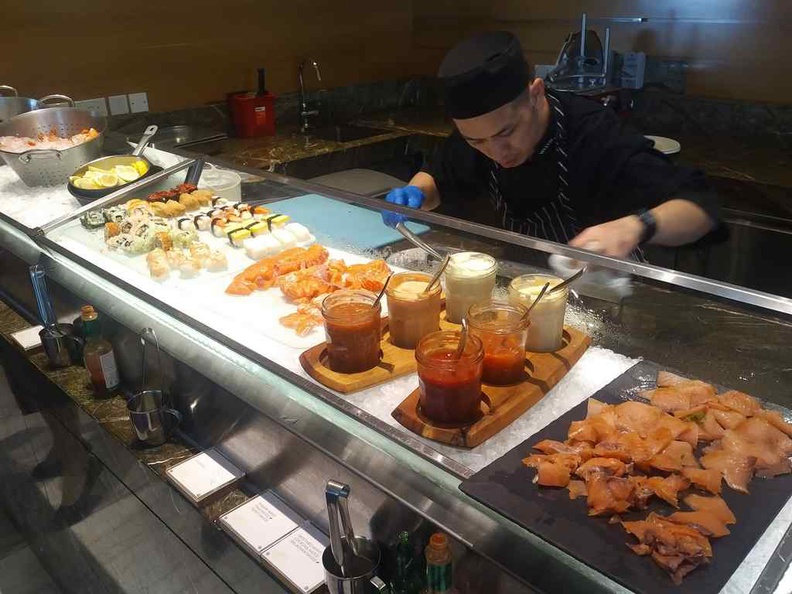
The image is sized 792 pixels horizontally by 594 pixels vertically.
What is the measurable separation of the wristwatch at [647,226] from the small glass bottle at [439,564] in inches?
43.9

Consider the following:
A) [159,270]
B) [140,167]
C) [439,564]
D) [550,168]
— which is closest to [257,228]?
[159,270]

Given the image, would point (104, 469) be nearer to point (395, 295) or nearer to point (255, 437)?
point (255, 437)

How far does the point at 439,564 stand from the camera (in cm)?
118

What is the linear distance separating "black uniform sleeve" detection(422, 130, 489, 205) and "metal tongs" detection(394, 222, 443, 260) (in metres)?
1.00

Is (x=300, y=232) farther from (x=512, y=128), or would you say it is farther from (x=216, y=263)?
(x=512, y=128)

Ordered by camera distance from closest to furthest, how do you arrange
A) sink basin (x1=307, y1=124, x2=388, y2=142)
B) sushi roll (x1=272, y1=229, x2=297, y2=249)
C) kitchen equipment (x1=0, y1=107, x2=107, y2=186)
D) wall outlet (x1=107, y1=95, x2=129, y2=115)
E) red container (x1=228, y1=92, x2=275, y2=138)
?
sushi roll (x1=272, y1=229, x2=297, y2=249) < kitchen equipment (x1=0, y1=107, x2=107, y2=186) < wall outlet (x1=107, y1=95, x2=129, y2=115) < red container (x1=228, y1=92, x2=275, y2=138) < sink basin (x1=307, y1=124, x2=388, y2=142)

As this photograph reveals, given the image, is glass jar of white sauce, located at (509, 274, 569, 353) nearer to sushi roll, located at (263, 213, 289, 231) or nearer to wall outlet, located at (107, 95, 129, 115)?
sushi roll, located at (263, 213, 289, 231)

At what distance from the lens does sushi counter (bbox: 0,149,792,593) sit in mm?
1032

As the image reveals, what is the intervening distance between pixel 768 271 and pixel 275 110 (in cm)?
363

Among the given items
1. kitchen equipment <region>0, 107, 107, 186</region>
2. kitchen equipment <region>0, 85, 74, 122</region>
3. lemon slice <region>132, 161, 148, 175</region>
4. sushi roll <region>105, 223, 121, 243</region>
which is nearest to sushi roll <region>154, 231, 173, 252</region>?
sushi roll <region>105, 223, 121, 243</region>

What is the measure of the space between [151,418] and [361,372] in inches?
26.7

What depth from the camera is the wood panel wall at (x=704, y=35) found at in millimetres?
4184

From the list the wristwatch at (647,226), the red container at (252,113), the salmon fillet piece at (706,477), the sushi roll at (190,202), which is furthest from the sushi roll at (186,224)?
the red container at (252,113)

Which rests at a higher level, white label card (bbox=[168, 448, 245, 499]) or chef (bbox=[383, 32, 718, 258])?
chef (bbox=[383, 32, 718, 258])
